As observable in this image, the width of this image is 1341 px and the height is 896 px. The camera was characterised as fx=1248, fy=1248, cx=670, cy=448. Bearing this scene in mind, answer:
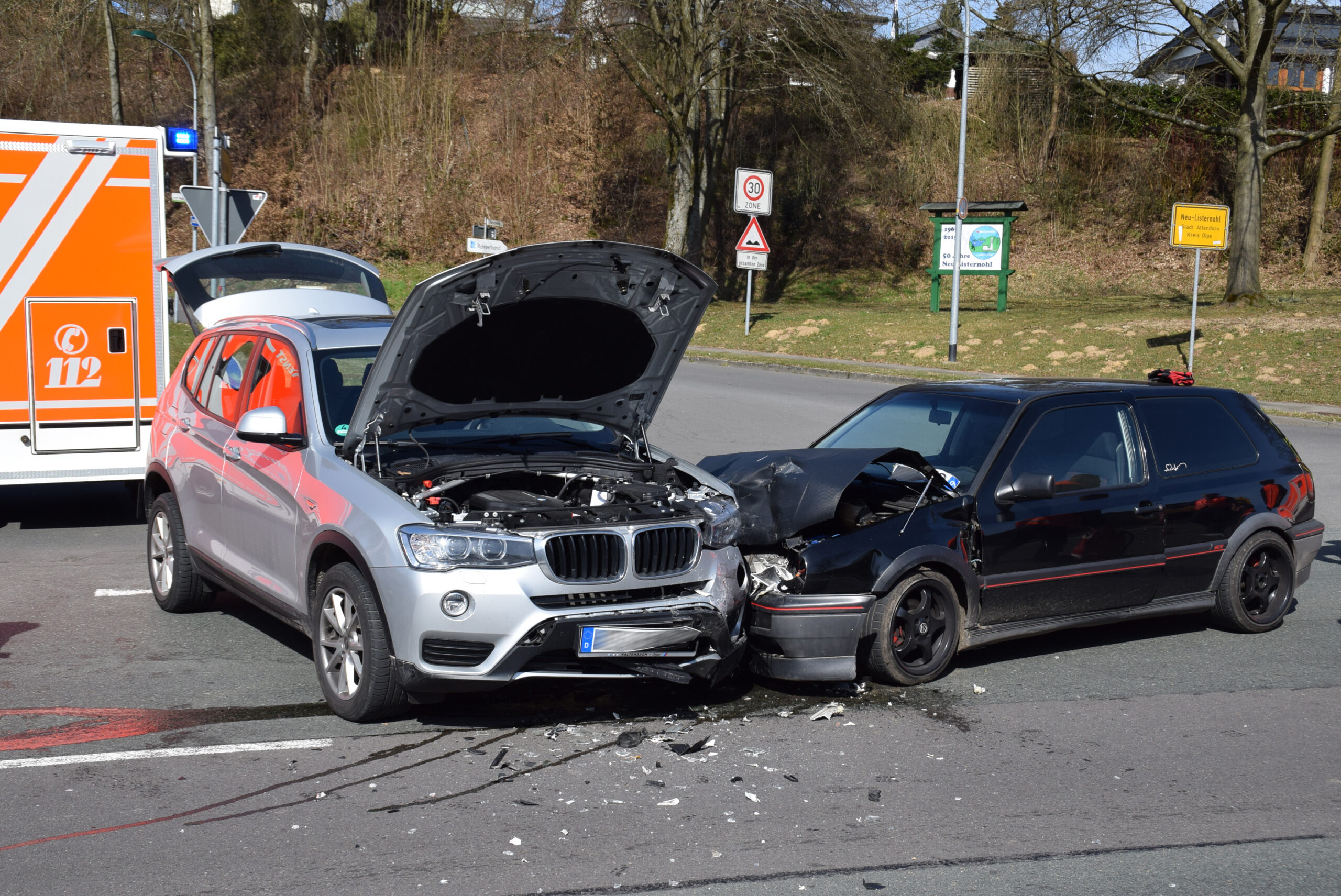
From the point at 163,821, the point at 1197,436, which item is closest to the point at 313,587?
the point at 163,821

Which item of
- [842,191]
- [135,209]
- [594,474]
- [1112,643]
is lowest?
[1112,643]

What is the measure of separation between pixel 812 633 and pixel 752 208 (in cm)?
2533

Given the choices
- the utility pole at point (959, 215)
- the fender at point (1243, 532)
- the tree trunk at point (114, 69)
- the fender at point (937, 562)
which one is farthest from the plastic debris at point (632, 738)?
the tree trunk at point (114, 69)

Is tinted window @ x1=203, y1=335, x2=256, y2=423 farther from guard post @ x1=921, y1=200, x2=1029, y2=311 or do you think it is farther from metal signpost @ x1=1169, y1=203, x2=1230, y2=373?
guard post @ x1=921, y1=200, x2=1029, y2=311

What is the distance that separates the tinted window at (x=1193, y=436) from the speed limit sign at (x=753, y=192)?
75.9 feet

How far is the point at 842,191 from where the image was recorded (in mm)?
42656

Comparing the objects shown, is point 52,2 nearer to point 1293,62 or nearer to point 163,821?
point 1293,62

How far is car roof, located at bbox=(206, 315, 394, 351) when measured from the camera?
20.4ft

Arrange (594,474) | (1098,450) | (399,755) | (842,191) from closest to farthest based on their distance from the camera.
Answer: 1. (399,755)
2. (594,474)
3. (1098,450)
4. (842,191)

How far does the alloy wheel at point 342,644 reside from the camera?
527cm

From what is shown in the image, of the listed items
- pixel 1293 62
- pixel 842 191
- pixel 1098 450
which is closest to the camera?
pixel 1098 450

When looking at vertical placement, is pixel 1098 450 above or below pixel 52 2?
below

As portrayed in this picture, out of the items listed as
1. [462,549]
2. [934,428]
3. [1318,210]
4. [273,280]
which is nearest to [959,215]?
[1318,210]

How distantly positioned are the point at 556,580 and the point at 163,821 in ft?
5.42
